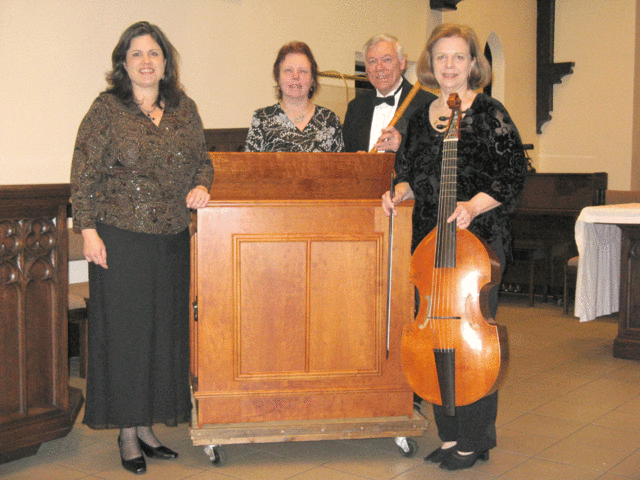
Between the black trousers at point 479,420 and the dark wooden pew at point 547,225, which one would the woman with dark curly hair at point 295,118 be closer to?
the black trousers at point 479,420

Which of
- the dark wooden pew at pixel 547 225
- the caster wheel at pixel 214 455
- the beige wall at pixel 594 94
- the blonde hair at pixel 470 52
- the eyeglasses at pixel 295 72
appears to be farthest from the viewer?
the beige wall at pixel 594 94

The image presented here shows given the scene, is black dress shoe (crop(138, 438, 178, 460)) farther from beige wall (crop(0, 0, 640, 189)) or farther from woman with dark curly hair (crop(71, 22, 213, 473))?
beige wall (crop(0, 0, 640, 189))

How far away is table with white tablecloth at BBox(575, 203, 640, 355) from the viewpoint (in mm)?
4801

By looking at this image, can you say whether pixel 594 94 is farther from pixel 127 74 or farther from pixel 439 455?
pixel 127 74

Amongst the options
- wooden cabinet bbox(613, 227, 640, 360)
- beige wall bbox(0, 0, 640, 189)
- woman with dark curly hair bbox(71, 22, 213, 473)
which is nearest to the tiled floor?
woman with dark curly hair bbox(71, 22, 213, 473)

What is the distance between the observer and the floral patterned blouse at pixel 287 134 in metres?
3.19

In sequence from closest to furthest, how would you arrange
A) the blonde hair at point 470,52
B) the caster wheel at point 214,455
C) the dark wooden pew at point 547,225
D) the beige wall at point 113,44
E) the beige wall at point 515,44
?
the blonde hair at point 470,52 < the caster wheel at point 214,455 < the beige wall at point 113,44 < the dark wooden pew at point 547,225 < the beige wall at point 515,44

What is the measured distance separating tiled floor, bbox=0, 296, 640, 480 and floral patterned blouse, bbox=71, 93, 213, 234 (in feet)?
3.07

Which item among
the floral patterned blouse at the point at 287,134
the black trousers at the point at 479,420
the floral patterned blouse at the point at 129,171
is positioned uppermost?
the floral patterned blouse at the point at 287,134

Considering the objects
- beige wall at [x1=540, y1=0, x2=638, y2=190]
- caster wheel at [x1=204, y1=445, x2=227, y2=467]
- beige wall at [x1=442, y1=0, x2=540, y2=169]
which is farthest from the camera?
beige wall at [x1=540, y1=0, x2=638, y2=190]

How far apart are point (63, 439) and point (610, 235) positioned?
3873mm

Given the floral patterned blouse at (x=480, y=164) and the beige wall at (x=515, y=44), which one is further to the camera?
the beige wall at (x=515, y=44)

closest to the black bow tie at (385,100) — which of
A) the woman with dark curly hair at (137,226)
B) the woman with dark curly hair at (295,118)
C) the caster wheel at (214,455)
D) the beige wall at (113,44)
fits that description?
the woman with dark curly hair at (295,118)

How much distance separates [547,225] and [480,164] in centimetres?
483
